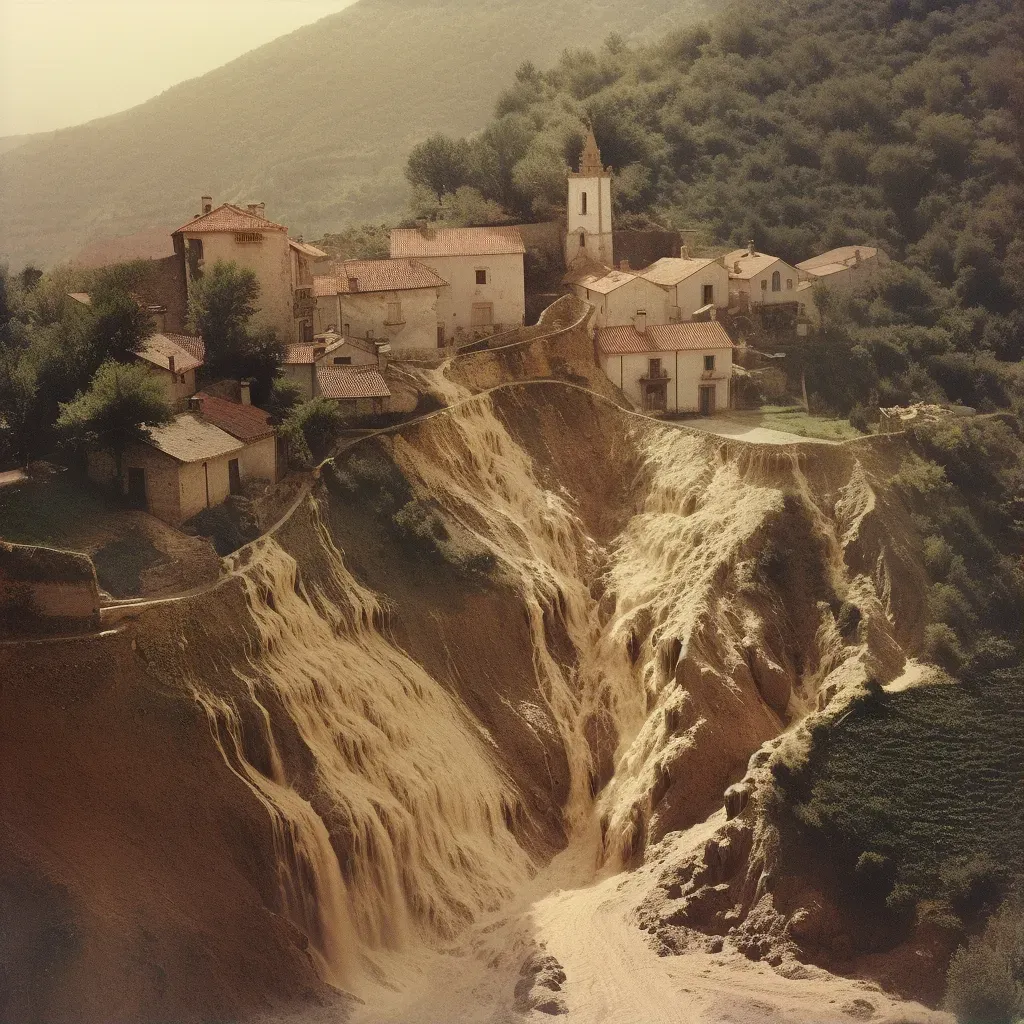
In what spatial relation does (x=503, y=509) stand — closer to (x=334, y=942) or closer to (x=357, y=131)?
(x=334, y=942)

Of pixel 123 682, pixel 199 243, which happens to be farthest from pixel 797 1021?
pixel 199 243

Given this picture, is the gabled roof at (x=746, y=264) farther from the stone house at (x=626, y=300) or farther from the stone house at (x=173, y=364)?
the stone house at (x=173, y=364)

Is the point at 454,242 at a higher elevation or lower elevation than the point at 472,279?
higher

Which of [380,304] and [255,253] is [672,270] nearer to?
[380,304]

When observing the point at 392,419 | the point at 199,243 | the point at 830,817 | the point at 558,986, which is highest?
the point at 199,243

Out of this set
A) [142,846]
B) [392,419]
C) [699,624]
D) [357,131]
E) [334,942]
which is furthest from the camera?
[357,131]

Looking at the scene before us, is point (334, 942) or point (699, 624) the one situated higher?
point (699, 624)

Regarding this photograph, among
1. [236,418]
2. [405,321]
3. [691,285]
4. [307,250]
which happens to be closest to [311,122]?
[307,250]
